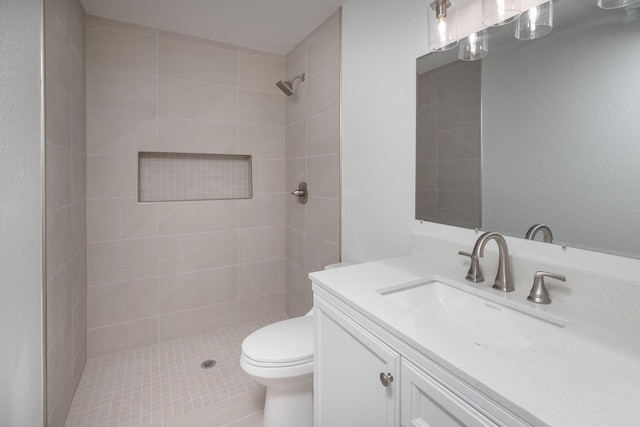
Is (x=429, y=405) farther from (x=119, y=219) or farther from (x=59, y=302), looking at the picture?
(x=119, y=219)

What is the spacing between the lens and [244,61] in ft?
8.17

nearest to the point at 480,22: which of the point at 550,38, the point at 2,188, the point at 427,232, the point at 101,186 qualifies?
the point at 550,38

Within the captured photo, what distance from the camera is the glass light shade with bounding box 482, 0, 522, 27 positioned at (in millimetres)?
1033

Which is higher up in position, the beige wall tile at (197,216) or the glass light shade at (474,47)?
the glass light shade at (474,47)

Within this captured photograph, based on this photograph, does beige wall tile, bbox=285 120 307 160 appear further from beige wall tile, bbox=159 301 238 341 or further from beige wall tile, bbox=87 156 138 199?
beige wall tile, bbox=159 301 238 341

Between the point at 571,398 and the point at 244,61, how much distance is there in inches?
105

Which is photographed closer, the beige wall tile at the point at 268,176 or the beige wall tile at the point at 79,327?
the beige wall tile at the point at 79,327

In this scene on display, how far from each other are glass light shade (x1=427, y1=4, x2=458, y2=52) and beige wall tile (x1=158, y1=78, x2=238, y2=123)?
5.37 ft

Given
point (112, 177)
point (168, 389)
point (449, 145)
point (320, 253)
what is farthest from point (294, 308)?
point (449, 145)

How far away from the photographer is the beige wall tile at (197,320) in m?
2.36

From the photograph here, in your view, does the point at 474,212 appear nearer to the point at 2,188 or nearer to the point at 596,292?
the point at 596,292

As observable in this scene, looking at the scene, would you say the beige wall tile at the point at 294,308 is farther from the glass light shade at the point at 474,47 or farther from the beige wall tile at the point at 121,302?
the glass light shade at the point at 474,47

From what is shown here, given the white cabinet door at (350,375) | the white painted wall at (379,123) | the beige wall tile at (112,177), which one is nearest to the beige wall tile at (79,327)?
the beige wall tile at (112,177)

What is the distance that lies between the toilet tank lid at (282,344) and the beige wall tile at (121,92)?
1.71 meters
